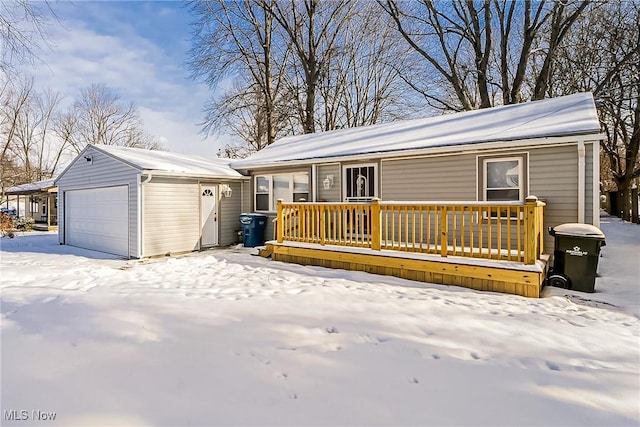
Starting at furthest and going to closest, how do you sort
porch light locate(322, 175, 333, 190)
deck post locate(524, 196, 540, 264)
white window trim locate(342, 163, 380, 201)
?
porch light locate(322, 175, 333, 190) → white window trim locate(342, 163, 380, 201) → deck post locate(524, 196, 540, 264)

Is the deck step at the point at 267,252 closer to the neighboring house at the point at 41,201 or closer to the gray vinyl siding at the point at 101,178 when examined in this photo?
the gray vinyl siding at the point at 101,178

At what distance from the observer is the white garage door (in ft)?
30.7

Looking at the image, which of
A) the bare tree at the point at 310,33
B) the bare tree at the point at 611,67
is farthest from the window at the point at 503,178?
the bare tree at the point at 310,33

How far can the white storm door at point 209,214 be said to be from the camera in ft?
33.5

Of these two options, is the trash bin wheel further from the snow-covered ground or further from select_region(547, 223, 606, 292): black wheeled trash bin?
the snow-covered ground

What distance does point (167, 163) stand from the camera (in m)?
9.87

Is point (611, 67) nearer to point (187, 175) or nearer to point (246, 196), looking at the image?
point (246, 196)

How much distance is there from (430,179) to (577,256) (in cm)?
321

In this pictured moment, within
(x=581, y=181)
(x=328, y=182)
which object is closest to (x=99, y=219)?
(x=328, y=182)

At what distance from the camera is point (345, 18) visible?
59.4 ft

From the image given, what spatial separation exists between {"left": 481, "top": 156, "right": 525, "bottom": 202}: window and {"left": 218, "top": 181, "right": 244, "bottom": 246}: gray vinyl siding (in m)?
7.41

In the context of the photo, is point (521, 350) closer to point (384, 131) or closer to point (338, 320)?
point (338, 320)

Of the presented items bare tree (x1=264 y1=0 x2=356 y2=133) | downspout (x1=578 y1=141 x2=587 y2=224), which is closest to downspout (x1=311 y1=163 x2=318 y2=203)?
downspout (x1=578 y1=141 x2=587 y2=224)
